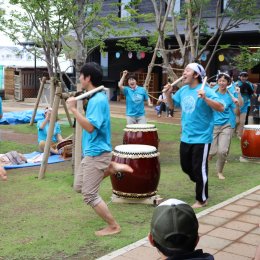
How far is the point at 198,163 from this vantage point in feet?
19.4

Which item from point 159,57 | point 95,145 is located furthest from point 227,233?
point 159,57

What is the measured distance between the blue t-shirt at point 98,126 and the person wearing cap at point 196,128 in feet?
4.62

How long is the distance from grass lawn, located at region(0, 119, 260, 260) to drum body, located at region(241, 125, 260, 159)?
297mm

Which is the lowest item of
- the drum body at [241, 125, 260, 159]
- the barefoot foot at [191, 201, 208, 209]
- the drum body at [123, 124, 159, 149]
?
the barefoot foot at [191, 201, 208, 209]

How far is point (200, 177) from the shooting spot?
5.96 metres

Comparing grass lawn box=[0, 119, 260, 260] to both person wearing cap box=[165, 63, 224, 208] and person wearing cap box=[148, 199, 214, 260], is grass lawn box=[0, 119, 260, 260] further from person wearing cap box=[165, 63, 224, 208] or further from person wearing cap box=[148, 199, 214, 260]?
person wearing cap box=[148, 199, 214, 260]

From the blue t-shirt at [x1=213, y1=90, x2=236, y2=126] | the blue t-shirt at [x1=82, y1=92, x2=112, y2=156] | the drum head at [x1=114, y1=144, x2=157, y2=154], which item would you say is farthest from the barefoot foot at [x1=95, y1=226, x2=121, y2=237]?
the blue t-shirt at [x1=213, y1=90, x2=236, y2=126]

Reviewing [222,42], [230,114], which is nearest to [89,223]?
[230,114]

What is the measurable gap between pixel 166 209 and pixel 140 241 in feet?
8.44

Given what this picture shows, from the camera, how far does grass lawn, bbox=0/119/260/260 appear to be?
182 inches

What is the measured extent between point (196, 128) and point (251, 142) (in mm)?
3957

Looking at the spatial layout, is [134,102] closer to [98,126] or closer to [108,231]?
[108,231]

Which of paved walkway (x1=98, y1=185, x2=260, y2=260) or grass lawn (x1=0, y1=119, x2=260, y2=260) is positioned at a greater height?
paved walkway (x1=98, y1=185, x2=260, y2=260)

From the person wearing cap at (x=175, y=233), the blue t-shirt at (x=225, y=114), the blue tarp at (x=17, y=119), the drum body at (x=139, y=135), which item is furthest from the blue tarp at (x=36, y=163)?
the person wearing cap at (x=175, y=233)
